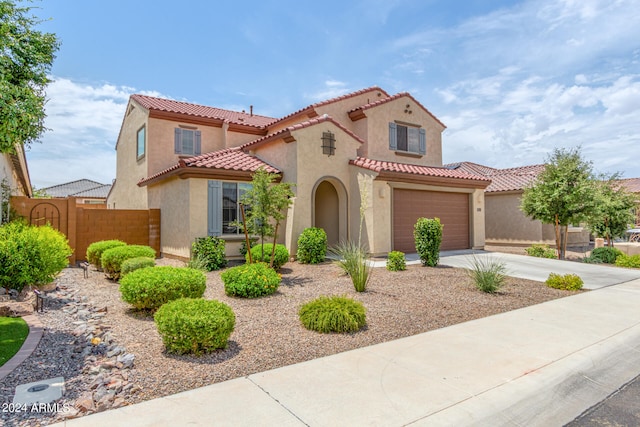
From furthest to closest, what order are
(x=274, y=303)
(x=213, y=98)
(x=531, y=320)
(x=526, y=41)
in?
(x=213, y=98) → (x=526, y=41) → (x=274, y=303) → (x=531, y=320)

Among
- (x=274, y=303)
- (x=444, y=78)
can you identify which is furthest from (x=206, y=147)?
(x=274, y=303)

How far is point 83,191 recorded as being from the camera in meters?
44.5

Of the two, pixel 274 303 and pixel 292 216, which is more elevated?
pixel 292 216

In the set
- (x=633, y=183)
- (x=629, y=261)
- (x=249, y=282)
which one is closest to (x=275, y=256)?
(x=249, y=282)

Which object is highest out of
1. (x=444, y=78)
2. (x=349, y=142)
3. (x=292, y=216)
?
(x=444, y=78)

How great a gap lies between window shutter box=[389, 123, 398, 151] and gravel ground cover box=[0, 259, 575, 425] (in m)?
8.45

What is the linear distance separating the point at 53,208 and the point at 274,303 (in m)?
10.7

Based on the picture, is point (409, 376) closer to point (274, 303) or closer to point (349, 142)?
point (274, 303)

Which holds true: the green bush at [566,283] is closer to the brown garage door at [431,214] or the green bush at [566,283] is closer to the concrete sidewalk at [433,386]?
the concrete sidewalk at [433,386]

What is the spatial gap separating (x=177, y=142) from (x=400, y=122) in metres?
11.2

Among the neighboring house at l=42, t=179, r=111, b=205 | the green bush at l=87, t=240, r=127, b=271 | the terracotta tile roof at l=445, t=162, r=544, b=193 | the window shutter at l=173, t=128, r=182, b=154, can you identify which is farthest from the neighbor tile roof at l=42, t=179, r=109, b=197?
the terracotta tile roof at l=445, t=162, r=544, b=193

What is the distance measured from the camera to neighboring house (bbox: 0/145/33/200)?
11.9m

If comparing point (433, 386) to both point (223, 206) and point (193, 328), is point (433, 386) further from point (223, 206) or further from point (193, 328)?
point (223, 206)

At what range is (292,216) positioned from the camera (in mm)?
13930
